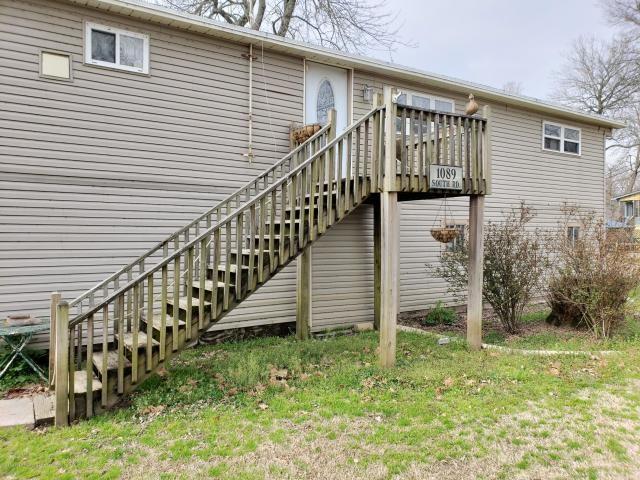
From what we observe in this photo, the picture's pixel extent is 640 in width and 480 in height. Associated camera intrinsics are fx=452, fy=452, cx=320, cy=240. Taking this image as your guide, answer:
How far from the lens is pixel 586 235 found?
8070 mm

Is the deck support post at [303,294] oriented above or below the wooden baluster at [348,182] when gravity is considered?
below

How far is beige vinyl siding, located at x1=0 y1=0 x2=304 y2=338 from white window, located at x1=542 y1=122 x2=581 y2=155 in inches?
289

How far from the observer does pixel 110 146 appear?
639 centimetres

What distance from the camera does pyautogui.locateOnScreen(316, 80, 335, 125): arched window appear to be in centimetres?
826

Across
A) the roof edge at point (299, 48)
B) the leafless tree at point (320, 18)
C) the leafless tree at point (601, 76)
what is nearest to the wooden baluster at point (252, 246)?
the roof edge at point (299, 48)

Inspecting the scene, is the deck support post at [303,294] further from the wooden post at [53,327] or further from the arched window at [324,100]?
the wooden post at [53,327]

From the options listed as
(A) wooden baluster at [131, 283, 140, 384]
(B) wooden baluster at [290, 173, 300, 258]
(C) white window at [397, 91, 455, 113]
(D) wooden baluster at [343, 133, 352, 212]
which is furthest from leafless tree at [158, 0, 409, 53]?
(A) wooden baluster at [131, 283, 140, 384]

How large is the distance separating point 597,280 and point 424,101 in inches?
186

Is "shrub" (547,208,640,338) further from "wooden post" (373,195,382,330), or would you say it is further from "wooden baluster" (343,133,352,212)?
"wooden baluster" (343,133,352,212)

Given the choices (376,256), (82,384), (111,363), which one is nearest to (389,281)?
(376,256)

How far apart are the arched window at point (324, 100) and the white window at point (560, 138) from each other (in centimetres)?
626

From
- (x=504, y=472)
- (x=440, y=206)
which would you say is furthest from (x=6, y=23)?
(x=440, y=206)

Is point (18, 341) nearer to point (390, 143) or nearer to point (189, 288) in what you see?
point (189, 288)

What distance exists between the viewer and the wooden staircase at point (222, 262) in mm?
4242
